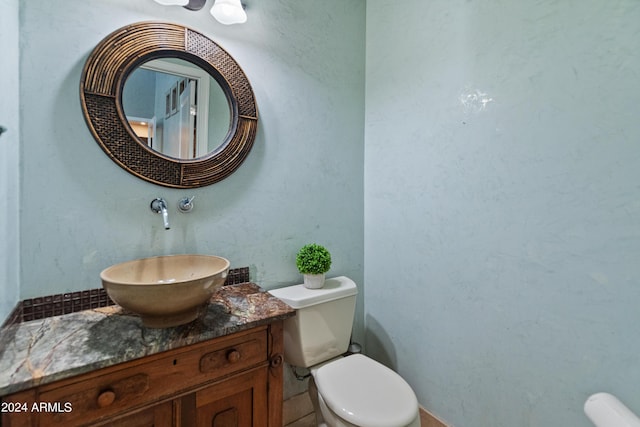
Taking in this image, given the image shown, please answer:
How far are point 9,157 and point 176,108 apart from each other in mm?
586

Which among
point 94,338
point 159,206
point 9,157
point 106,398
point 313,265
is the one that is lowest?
point 106,398

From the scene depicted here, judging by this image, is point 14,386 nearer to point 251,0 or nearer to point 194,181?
point 194,181

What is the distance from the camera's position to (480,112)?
1256 millimetres

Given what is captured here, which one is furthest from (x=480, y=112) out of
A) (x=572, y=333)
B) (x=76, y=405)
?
(x=76, y=405)

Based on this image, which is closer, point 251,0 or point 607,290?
point 607,290

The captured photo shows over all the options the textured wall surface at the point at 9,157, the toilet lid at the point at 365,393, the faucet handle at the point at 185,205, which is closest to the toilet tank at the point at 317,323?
the toilet lid at the point at 365,393

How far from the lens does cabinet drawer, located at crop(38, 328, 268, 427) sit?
2.39 ft

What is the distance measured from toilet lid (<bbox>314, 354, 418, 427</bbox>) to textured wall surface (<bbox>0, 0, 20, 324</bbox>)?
3.75 ft

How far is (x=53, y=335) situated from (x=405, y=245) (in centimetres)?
153

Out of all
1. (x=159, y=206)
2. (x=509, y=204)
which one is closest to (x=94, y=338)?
(x=159, y=206)

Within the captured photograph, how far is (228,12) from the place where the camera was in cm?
124

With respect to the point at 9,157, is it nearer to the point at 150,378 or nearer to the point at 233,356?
the point at 150,378

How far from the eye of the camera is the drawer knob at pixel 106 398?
2.48 ft

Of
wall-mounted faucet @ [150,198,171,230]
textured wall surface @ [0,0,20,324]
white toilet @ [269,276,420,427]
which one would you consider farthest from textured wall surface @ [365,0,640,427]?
textured wall surface @ [0,0,20,324]
